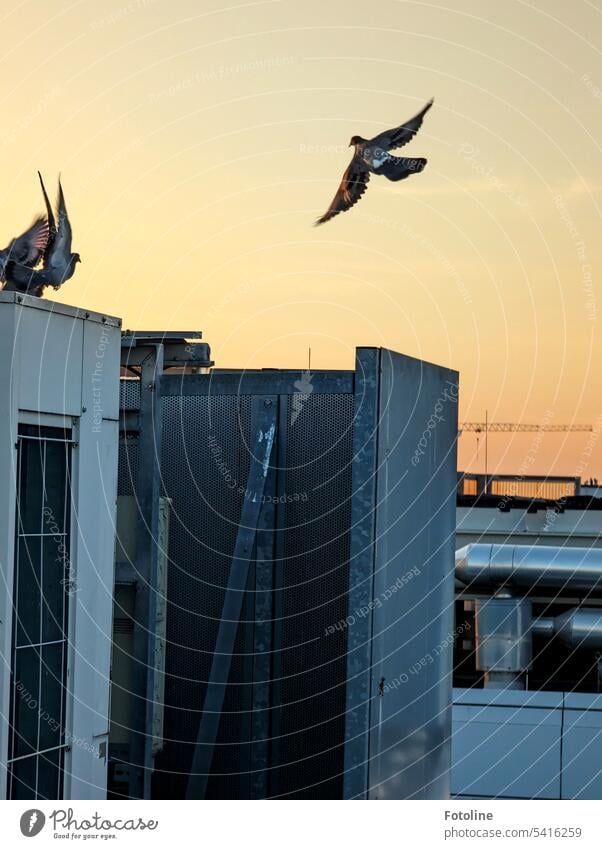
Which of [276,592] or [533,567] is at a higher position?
[276,592]

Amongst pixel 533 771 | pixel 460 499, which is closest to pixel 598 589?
pixel 533 771

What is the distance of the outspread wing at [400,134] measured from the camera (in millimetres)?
8789

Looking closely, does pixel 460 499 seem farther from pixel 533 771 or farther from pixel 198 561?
pixel 198 561

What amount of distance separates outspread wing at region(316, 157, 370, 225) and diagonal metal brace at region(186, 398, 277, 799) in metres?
2.43

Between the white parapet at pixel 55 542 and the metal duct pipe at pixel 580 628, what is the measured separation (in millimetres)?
12713

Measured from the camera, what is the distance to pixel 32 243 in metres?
7.04

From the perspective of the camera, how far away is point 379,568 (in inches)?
223

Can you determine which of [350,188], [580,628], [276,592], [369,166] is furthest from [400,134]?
[580,628]

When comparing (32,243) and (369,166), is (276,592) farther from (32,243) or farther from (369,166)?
(369,166)

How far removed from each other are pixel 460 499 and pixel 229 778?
17.0 metres

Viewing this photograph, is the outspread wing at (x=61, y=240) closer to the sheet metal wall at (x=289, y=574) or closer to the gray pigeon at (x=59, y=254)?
the gray pigeon at (x=59, y=254)

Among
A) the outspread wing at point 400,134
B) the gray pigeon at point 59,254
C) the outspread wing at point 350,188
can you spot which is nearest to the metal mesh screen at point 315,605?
the gray pigeon at point 59,254

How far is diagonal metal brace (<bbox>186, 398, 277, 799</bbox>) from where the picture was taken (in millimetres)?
6449

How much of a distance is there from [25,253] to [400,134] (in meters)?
3.12
